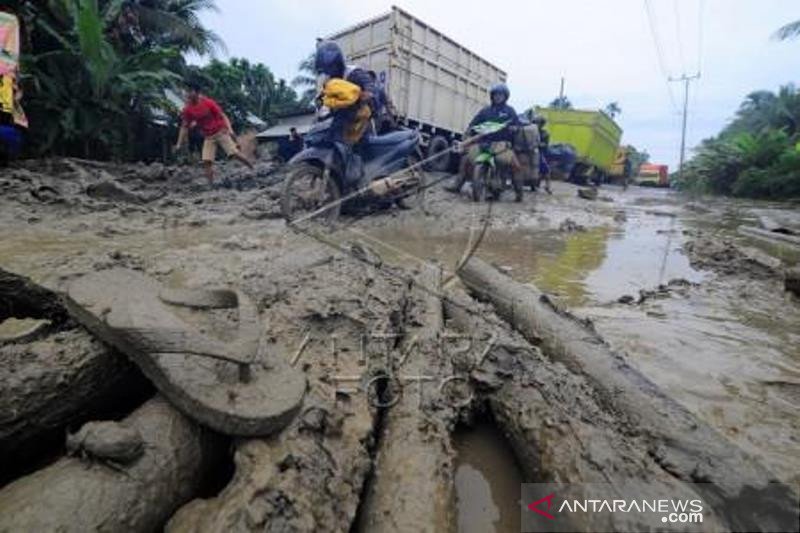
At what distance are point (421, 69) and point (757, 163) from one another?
14320mm

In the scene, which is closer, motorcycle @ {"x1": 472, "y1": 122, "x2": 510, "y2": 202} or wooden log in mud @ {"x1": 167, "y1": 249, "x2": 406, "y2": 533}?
wooden log in mud @ {"x1": 167, "y1": 249, "x2": 406, "y2": 533}

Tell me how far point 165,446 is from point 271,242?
3474 millimetres

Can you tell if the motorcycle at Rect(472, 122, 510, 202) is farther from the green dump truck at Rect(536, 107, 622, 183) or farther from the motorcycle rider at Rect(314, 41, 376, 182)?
the green dump truck at Rect(536, 107, 622, 183)

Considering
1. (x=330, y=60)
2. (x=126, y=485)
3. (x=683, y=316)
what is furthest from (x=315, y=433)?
(x=330, y=60)

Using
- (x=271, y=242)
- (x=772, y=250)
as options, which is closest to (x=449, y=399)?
(x=271, y=242)

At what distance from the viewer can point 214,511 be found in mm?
1211

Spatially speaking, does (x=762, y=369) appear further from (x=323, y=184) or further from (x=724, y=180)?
(x=724, y=180)

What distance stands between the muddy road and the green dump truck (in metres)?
8.43

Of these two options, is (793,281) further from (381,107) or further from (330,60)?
(330,60)

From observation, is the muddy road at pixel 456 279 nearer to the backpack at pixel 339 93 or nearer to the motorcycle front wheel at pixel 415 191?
the motorcycle front wheel at pixel 415 191

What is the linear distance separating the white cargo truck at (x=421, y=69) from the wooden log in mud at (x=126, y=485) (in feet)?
29.5

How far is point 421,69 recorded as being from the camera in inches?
416

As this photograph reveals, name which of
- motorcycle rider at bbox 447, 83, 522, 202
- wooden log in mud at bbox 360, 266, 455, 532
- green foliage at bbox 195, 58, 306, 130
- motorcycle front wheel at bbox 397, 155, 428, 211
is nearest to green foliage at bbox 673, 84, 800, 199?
motorcycle rider at bbox 447, 83, 522, 202

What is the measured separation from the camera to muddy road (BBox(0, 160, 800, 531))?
1678 millimetres
